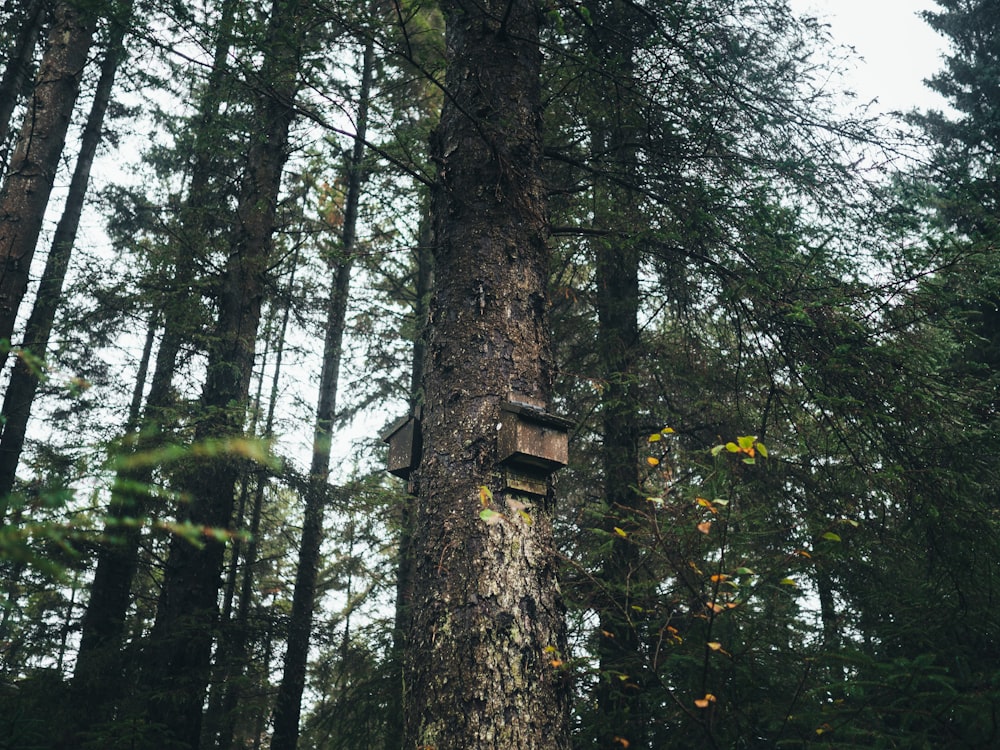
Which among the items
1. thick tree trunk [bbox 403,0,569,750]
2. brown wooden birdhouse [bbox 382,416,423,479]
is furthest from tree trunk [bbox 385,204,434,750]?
brown wooden birdhouse [bbox 382,416,423,479]

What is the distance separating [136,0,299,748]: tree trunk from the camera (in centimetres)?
656

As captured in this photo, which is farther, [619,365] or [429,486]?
[619,365]

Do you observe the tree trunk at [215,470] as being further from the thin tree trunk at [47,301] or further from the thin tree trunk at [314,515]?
the thin tree trunk at [47,301]

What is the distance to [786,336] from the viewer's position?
14.6ft

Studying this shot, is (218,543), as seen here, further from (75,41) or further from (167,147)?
(167,147)

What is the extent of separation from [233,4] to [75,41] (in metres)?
5.29

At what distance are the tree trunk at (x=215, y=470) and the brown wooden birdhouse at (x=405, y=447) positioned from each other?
296cm

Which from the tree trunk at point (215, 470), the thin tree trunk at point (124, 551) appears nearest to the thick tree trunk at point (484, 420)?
the thin tree trunk at point (124, 551)

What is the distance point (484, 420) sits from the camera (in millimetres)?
3248

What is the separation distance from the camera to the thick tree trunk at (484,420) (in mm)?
2787

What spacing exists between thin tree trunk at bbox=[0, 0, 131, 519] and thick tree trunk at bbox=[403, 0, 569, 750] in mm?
4025

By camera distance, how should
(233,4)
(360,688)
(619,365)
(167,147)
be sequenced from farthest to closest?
(167,147)
(619,365)
(360,688)
(233,4)

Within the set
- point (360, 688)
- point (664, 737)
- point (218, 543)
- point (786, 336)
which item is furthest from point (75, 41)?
point (664, 737)

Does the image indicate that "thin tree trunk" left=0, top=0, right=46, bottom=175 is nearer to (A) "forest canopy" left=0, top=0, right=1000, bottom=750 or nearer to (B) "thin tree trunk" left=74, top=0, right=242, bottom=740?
(A) "forest canopy" left=0, top=0, right=1000, bottom=750
